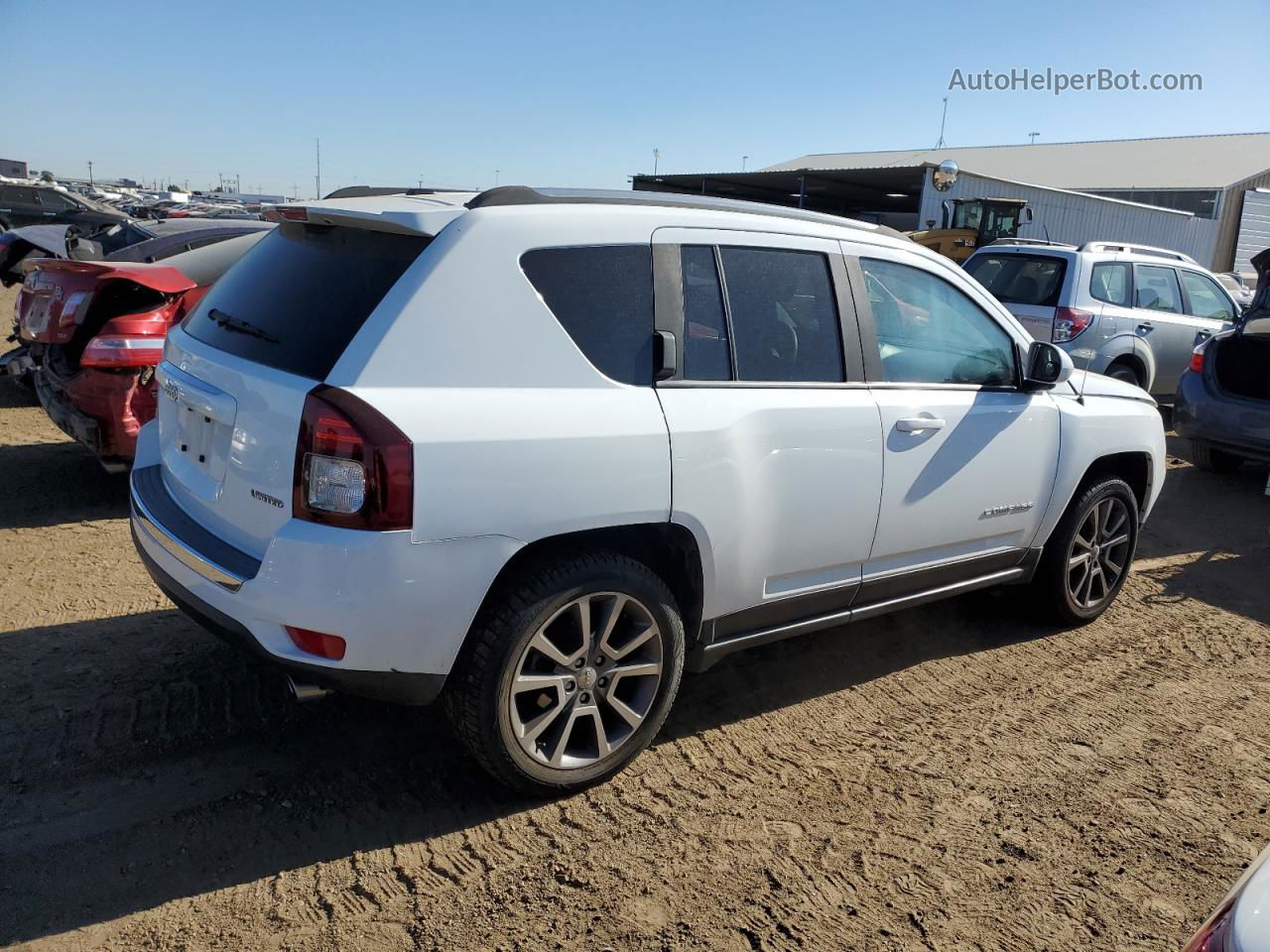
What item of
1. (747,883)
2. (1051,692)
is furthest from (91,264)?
(1051,692)

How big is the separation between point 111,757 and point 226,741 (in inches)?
14.0

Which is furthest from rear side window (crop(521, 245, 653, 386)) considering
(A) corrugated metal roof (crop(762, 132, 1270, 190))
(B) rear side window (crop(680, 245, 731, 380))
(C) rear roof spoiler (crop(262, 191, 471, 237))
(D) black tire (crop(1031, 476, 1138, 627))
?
(A) corrugated metal roof (crop(762, 132, 1270, 190))

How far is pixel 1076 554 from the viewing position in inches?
192

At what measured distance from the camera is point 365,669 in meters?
2.76

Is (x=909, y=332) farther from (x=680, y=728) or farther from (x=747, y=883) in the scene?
(x=747, y=883)

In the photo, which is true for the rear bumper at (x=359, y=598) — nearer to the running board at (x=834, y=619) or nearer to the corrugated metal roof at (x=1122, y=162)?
the running board at (x=834, y=619)

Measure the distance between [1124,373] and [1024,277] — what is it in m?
1.53

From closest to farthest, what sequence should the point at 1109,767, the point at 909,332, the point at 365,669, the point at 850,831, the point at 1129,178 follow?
1. the point at 365,669
2. the point at 850,831
3. the point at 1109,767
4. the point at 909,332
5. the point at 1129,178

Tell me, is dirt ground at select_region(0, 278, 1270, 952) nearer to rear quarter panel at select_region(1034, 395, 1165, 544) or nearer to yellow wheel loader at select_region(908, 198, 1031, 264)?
rear quarter panel at select_region(1034, 395, 1165, 544)

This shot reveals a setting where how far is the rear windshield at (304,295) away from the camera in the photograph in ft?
9.43

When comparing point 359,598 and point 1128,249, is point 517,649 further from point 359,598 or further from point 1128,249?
point 1128,249

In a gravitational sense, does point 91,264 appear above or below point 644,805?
above

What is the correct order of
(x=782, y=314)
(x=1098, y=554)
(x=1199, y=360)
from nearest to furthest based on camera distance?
(x=782, y=314)
(x=1098, y=554)
(x=1199, y=360)

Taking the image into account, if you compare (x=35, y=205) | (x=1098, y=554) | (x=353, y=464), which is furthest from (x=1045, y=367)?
(x=35, y=205)
